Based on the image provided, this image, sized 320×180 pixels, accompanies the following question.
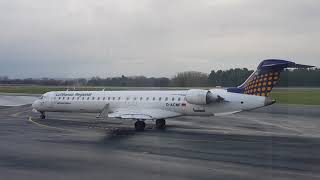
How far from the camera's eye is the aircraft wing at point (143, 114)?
1185 inches

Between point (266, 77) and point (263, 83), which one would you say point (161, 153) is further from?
point (266, 77)

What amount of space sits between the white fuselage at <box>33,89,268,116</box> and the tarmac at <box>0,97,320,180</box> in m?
1.49

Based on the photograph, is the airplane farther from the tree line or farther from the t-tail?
the tree line

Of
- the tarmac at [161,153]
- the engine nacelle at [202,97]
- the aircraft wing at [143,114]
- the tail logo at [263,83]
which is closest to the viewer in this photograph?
the tarmac at [161,153]

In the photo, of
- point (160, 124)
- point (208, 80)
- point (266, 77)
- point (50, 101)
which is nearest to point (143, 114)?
point (160, 124)

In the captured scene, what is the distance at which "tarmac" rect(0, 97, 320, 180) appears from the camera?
49.0ft

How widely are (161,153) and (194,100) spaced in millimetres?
11379

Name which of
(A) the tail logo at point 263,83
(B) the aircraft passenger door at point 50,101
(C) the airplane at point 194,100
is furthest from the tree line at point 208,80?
(A) the tail logo at point 263,83

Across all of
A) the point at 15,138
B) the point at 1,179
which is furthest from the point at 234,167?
the point at 15,138

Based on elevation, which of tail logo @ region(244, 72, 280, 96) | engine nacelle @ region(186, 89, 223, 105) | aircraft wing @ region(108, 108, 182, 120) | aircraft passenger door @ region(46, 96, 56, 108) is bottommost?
aircraft wing @ region(108, 108, 182, 120)

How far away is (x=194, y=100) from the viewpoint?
30.3 metres

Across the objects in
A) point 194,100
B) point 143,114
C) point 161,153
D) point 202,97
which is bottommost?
point 161,153

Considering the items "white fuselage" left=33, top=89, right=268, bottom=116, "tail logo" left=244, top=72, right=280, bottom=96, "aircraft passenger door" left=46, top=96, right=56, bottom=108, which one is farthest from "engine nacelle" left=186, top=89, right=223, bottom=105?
"aircraft passenger door" left=46, top=96, right=56, bottom=108

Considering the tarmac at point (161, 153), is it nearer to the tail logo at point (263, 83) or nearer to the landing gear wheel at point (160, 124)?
the landing gear wheel at point (160, 124)
